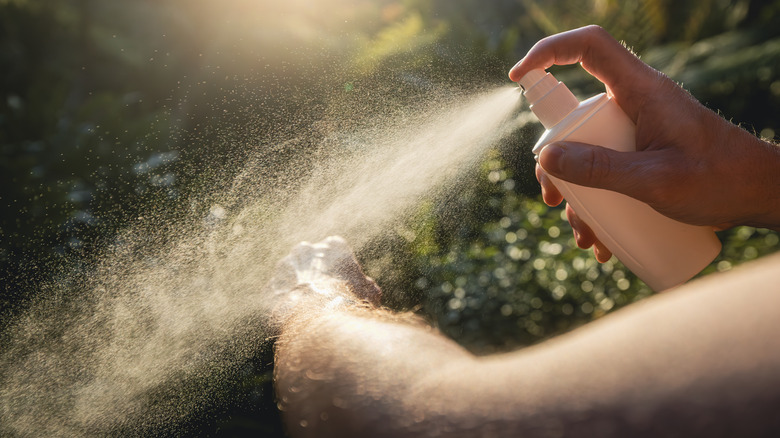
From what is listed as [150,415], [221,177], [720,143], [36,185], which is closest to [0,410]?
[150,415]

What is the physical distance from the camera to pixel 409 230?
3.05m

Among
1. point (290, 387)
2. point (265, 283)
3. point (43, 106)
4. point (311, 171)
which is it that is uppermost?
point (43, 106)

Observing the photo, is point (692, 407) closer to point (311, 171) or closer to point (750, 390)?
point (750, 390)

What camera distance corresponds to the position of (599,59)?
1682mm

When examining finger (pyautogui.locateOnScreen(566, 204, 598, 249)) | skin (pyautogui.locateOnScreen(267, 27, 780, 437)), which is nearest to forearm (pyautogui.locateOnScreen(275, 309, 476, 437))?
skin (pyautogui.locateOnScreen(267, 27, 780, 437))

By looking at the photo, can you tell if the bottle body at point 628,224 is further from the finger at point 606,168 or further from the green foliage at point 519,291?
the green foliage at point 519,291

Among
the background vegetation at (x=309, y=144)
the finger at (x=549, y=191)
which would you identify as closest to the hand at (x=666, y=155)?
the finger at (x=549, y=191)

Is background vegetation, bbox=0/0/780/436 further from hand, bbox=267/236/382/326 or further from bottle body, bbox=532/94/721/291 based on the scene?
bottle body, bbox=532/94/721/291

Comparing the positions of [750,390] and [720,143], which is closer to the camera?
[750,390]

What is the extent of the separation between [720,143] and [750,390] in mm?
1307

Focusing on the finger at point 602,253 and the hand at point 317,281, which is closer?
the hand at point 317,281

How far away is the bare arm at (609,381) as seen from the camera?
20.7 inches

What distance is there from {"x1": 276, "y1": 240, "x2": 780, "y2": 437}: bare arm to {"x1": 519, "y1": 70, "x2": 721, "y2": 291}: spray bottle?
2.64 feet

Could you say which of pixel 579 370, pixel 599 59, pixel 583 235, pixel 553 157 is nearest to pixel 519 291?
pixel 583 235
